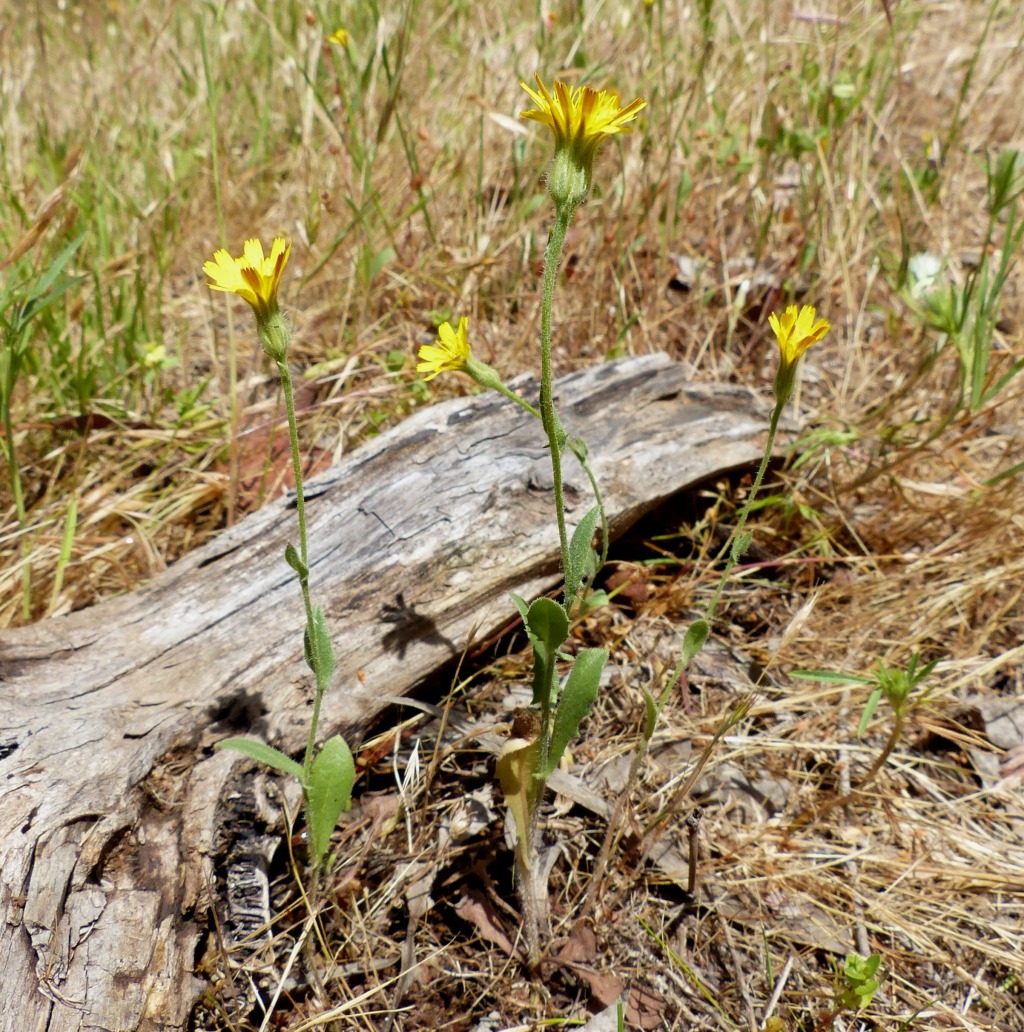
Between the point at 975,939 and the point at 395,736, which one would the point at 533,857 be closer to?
the point at 395,736

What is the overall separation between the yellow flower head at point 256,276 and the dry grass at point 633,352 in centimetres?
67

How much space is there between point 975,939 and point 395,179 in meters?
2.37

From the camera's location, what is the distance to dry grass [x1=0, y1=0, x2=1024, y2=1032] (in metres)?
1.36

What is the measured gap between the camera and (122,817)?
1.20 metres

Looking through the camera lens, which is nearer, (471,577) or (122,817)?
(122,817)

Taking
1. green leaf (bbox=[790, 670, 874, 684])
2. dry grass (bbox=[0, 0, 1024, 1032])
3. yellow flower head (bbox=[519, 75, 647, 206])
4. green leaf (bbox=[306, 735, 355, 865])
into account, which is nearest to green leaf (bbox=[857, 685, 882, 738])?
green leaf (bbox=[790, 670, 874, 684])

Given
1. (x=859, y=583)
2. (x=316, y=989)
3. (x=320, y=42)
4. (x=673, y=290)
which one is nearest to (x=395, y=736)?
(x=316, y=989)

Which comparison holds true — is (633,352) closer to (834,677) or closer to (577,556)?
(834,677)

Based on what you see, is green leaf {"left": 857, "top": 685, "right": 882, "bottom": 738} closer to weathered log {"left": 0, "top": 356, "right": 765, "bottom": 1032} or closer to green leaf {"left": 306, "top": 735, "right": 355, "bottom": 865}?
weathered log {"left": 0, "top": 356, "right": 765, "bottom": 1032}

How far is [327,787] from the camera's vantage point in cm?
123

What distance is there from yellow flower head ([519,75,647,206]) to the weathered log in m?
0.73

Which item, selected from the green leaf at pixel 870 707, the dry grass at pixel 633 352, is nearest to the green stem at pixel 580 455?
the dry grass at pixel 633 352

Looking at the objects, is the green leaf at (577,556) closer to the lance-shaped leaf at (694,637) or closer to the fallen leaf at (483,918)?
the lance-shaped leaf at (694,637)

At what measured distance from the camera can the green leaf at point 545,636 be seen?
44.3 inches
